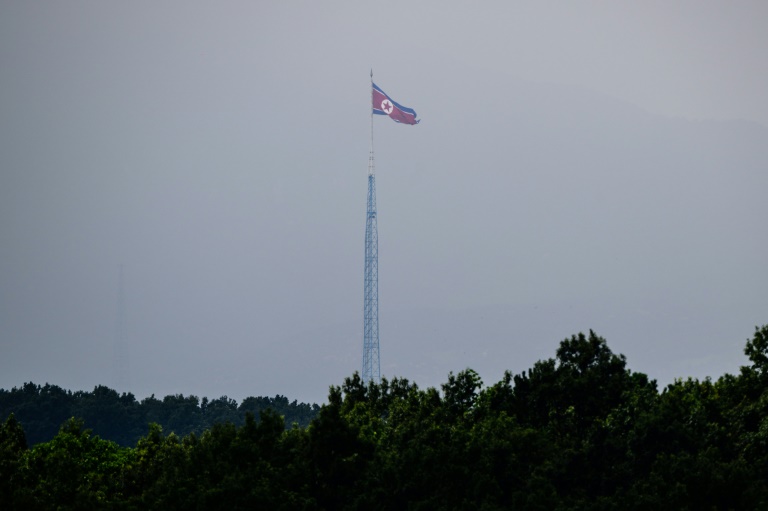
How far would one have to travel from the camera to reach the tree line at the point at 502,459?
6209cm

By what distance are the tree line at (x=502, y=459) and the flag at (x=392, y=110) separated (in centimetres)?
7607

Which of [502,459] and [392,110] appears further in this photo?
[392,110]

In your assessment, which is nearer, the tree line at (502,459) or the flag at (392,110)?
the tree line at (502,459)

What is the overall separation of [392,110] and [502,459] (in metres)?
90.8

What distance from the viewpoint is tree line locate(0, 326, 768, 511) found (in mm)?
62094

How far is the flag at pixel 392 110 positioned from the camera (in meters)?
148

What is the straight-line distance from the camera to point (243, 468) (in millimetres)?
66312

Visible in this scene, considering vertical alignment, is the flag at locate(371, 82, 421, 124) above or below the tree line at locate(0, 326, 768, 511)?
above

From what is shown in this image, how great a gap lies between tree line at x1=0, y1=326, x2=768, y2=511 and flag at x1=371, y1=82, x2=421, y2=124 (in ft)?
250

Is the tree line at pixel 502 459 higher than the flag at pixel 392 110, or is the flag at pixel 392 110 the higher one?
the flag at pixel 392 110

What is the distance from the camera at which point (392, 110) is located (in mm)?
152000

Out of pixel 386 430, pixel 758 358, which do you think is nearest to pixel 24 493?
pixel 386 430

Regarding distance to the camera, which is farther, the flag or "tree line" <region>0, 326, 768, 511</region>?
the flag

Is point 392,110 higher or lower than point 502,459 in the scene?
higher
